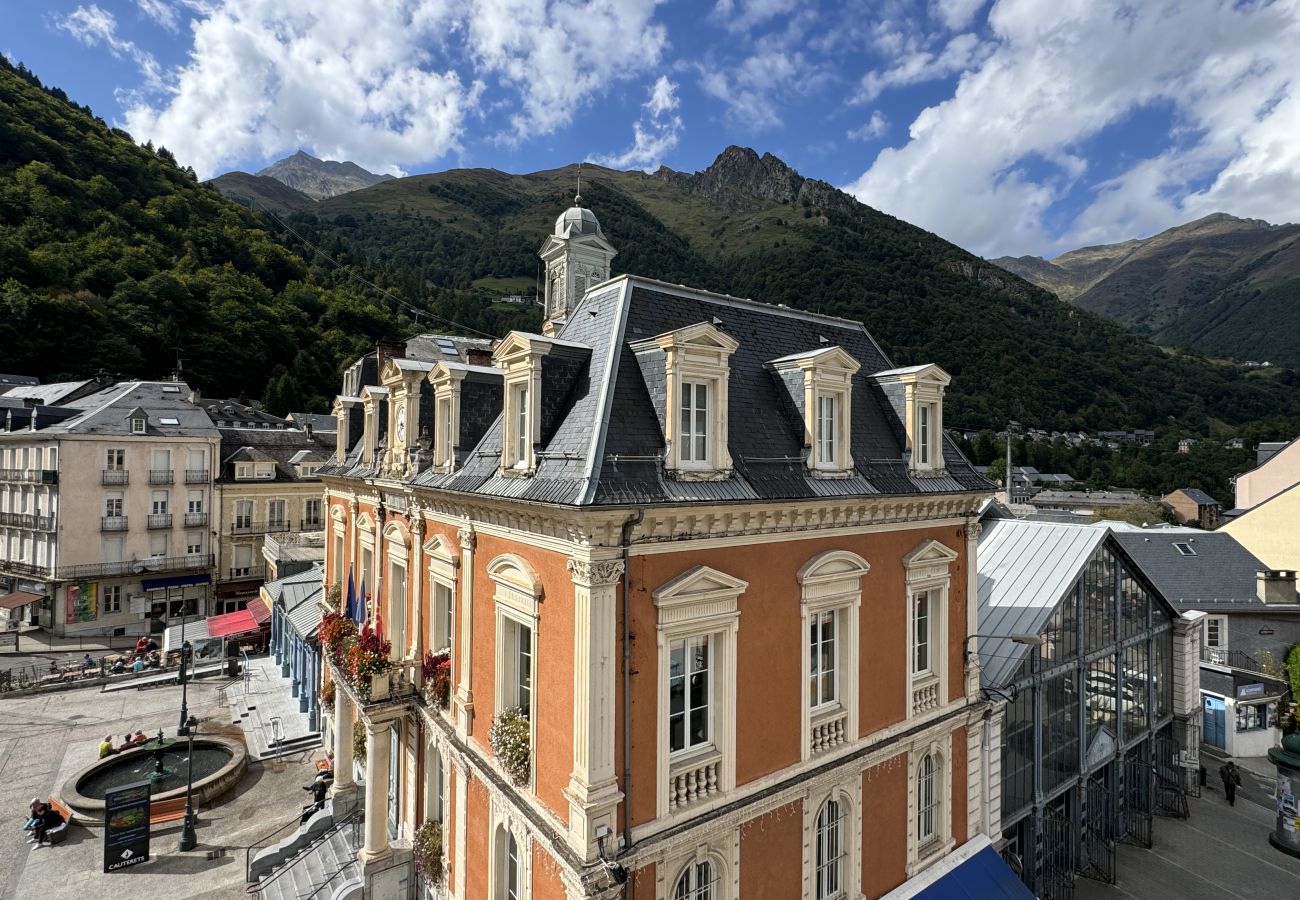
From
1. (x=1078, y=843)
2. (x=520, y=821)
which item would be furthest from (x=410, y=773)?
(x=1078, y=843)

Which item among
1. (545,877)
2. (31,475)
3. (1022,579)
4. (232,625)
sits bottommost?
(232,625)

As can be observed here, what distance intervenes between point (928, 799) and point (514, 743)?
1015 centimetres

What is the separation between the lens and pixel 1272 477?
52906 mm

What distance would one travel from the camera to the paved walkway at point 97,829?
17.8 m

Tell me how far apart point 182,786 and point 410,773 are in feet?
43.1

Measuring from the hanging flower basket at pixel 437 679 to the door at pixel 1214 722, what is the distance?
3481 centimetres

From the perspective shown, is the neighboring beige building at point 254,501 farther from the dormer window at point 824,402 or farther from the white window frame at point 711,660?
the white window frame at point 711,660

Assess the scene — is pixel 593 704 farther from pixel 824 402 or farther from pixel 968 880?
pixel 968 880

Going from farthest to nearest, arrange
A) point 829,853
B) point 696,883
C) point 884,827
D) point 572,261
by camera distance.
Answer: point 572,261 < point 884,827 < point 829,853 < point 696,883

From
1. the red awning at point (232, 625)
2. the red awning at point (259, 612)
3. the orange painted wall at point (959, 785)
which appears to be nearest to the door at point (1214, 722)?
the orange painted wall at point (959, 785)

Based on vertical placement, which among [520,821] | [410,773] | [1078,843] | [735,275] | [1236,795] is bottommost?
[1236,795]

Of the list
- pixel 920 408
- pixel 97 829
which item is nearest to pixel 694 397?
pixel 920 408

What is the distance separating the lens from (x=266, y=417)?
58.9 m

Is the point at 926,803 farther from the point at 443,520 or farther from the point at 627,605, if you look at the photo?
the point at 443,520
